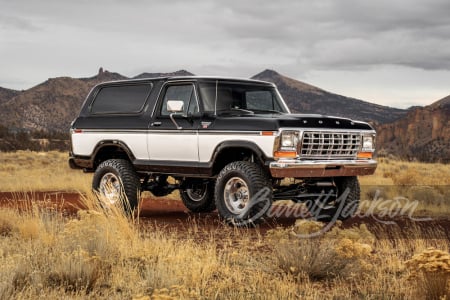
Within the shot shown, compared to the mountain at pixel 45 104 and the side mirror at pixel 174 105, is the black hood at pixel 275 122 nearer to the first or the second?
the side mirror at pixel 174 105

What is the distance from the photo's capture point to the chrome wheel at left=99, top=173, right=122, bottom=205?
461 inches

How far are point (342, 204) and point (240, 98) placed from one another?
8.36 feet

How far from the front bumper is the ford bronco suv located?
0.7 inches

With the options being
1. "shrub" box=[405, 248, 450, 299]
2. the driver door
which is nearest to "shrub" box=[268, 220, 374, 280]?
"shrub" box=[405, 248, 450, 299]

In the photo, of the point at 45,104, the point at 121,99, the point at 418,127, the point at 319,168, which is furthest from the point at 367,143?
the point at 45,104

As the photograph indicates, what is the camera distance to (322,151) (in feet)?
33.3

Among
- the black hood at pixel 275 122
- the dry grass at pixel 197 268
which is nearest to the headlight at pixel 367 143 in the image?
the black hood at pixel 275 122

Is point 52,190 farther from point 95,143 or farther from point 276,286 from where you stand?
point 276,286

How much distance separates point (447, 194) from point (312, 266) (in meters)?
10.7

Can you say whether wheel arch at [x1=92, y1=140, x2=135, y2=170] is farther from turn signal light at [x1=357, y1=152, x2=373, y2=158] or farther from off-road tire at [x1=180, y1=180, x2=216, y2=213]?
turn signal light at [x1=357, y1=152, x2=373, y2=158]

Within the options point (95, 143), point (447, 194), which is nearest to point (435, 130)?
point (447, 194)

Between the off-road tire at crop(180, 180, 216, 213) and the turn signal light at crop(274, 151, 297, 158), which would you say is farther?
the off-road tire at crop(180, 180, 216, 213)

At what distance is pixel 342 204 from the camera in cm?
1146

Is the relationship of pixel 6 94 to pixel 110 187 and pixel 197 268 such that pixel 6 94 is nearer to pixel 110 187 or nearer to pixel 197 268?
pixel 110 187
